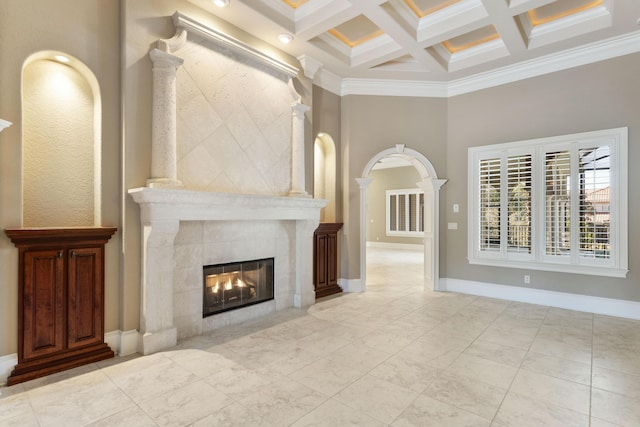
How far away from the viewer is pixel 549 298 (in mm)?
4742

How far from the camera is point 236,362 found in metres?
2.89

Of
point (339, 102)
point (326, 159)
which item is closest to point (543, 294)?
point (326, 159)

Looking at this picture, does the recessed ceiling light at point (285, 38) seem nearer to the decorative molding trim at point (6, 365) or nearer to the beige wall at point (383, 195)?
the decorative molding trim at point (6, 365)

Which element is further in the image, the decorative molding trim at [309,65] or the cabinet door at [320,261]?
the cabinet door at [320,261]

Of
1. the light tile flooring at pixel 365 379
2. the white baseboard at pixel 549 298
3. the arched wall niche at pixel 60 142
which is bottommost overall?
the light tile flooring at pixel 365 379

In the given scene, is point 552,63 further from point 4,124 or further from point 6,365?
point 6,365

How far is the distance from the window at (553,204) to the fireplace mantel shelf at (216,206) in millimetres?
2786

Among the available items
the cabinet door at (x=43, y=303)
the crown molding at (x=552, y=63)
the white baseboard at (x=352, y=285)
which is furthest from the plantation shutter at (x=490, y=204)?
the cabinet door at (x=43, y=303)

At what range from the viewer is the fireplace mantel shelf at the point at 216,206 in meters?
2.99

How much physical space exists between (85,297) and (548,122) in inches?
236

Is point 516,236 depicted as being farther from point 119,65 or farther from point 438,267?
point 119,65

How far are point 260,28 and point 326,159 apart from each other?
235 centimetres

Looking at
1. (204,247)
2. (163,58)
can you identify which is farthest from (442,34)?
(204,247)

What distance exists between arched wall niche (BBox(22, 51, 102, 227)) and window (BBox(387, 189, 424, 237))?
34.9 feet
